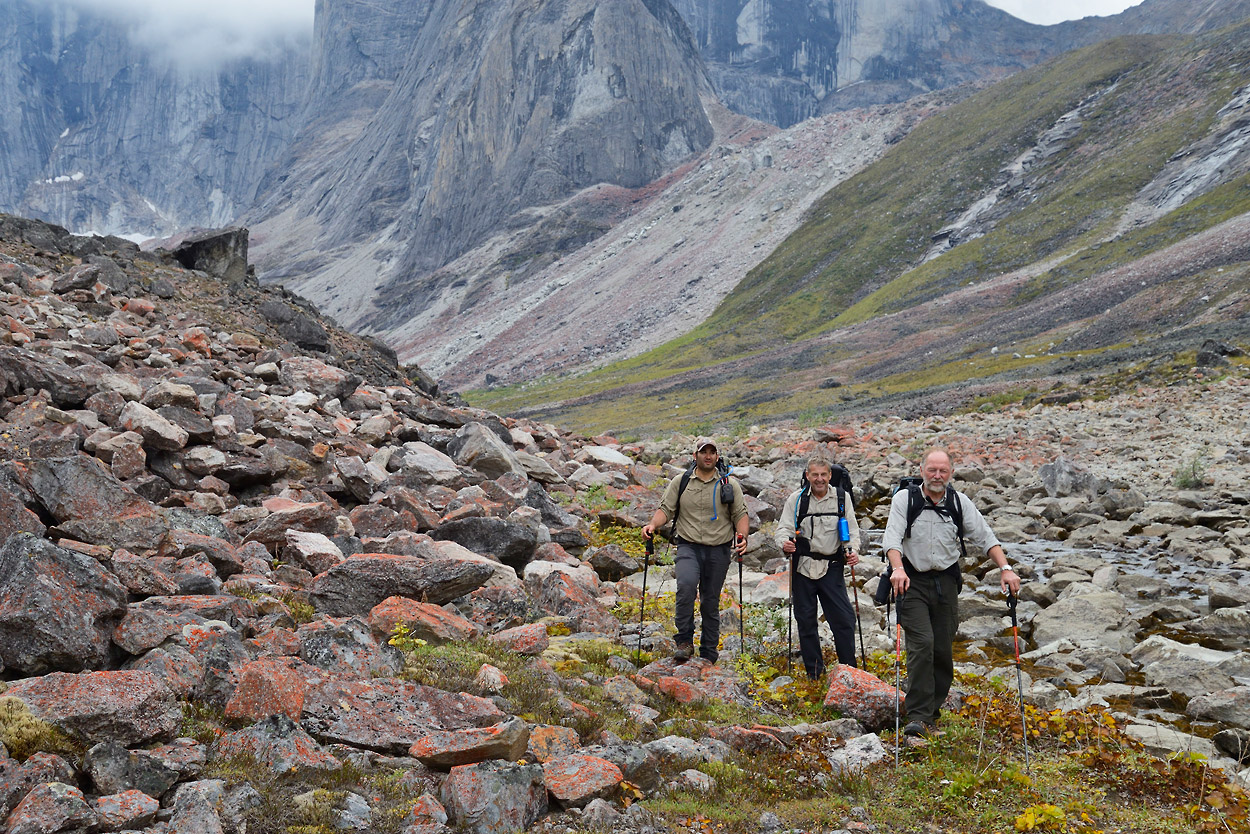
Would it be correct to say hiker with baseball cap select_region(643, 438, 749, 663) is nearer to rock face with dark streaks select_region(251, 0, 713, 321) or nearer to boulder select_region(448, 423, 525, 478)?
boulder select_region(448, 423, 525, 478)

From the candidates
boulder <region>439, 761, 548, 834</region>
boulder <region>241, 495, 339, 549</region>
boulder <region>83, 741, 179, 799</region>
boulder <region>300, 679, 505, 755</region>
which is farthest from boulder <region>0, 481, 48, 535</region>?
boulder <region>439, 761, 548, 834</region>

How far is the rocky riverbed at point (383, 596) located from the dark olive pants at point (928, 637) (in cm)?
40

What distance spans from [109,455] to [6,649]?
19.3 ft

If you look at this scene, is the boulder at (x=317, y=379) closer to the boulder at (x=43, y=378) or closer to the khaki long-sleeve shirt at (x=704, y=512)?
the boulder at (x=43, y=378)

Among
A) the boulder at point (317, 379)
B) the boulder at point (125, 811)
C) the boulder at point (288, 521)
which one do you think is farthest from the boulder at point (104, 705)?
the boulder at point (317, 379)

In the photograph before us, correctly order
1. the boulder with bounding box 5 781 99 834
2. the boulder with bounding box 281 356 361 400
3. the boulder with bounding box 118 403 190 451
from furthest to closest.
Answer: the boulder with bounding box 281 356 361 400 < the boulder with bounding box 118 403 190 451 < the boulder with bounding box 5 781 99 834

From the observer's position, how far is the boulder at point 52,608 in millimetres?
4855

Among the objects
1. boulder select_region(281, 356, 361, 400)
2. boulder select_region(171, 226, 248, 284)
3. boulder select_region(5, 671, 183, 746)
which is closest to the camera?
boulder select_region(5, 671, 183, 746)

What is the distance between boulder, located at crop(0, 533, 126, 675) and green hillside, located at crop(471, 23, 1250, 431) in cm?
4083

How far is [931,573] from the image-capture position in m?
7.08

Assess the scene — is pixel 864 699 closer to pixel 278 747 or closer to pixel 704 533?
pixel 704 533

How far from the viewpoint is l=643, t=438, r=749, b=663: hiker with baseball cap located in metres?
8.78

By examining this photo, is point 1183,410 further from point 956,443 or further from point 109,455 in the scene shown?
point 109,455

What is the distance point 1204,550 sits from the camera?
13203 millimetres
